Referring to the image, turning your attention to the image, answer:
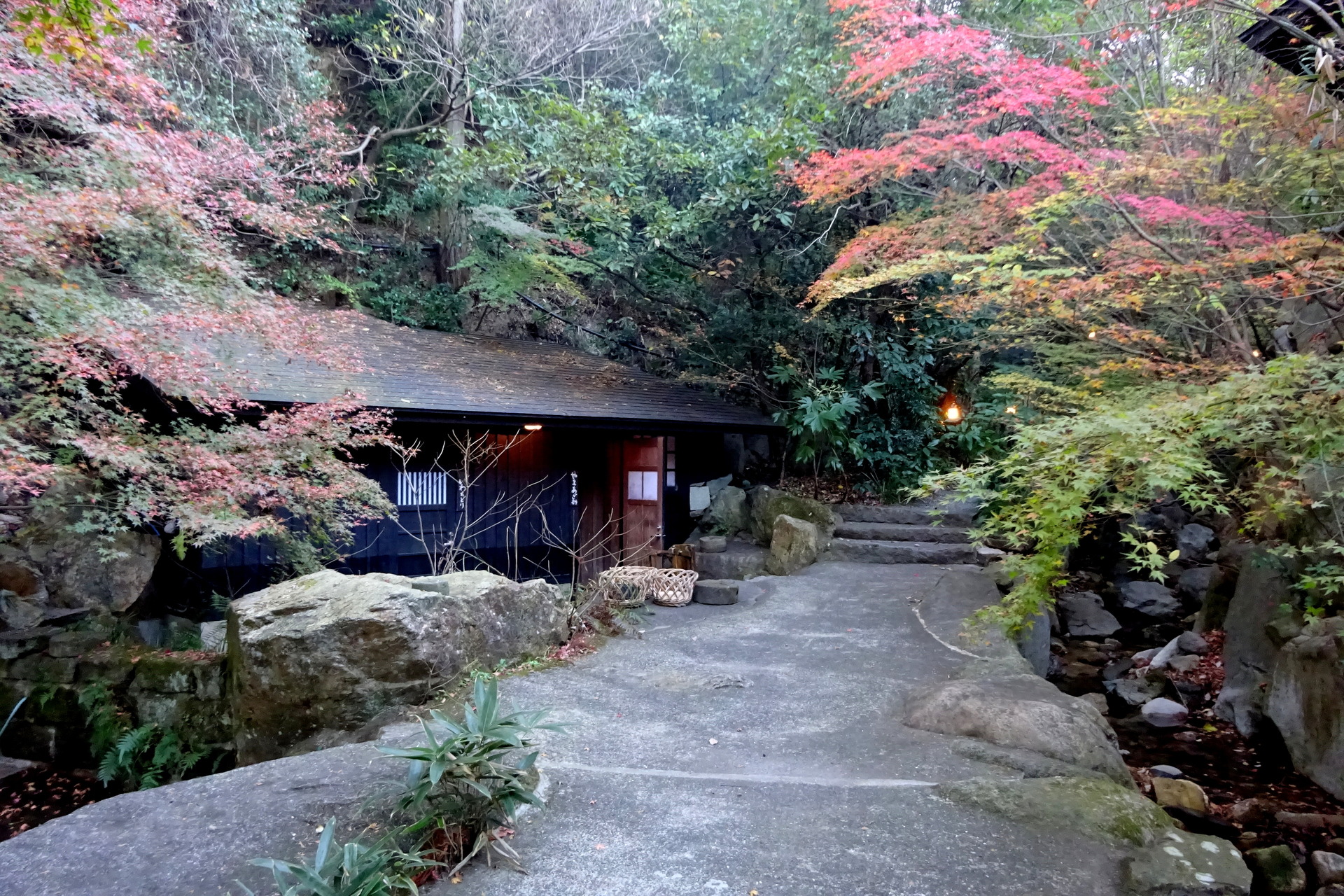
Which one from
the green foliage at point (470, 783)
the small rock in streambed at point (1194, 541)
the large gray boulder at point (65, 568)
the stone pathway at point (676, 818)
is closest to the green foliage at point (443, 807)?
the green foliage at point (470, 783)

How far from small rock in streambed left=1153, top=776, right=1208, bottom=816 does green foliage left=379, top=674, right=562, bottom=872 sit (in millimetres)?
4931

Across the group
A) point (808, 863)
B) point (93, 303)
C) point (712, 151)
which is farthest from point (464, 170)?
point (808, 863)

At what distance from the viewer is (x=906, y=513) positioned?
37.4 feet

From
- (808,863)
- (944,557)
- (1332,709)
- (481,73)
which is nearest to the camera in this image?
(808,863)

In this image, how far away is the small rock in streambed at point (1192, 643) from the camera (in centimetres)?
855

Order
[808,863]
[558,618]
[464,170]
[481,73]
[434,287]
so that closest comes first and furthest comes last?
[808,863]
[558,618]
[464,170]
[481,73]
[434,287]

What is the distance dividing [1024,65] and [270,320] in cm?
708

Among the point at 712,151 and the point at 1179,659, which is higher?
the point at 712,151

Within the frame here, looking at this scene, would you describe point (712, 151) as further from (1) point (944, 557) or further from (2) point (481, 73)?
(1) point (944, 557)

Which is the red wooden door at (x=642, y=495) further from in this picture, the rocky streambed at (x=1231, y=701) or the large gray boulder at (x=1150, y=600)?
the large gray boulder at (x=1150, y=600)

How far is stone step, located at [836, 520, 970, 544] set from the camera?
34.9ft

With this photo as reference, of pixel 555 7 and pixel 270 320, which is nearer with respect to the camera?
pixel 270 320

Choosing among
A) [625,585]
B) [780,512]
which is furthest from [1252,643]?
[625,585]

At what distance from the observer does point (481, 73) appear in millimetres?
13039
